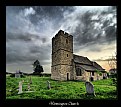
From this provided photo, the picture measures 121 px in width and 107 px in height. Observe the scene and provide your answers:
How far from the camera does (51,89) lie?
3789mm

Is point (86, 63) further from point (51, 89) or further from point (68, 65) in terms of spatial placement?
point (51, 89)

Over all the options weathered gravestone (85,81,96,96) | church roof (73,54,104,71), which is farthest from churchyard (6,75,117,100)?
church roof (73,54,104,71)

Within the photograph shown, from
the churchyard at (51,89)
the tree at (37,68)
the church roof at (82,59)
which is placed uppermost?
the church roof at (82,59)

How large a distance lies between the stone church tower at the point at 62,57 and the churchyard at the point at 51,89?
0.35 feet

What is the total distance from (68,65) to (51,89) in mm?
392

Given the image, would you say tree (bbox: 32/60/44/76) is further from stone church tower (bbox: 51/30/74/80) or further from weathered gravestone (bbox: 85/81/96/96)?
weathered gravestone (bbox: 85/81/96/96)

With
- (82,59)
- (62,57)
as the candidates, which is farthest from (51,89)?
(82,59)

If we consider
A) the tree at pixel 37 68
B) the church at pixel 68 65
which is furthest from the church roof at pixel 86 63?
the tree at pixel 37 68

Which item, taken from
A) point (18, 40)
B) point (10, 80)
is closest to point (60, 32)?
point (18, 40)

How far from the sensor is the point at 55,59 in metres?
3.91

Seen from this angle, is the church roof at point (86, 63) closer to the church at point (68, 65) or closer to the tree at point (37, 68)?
the church at point (68, 65)

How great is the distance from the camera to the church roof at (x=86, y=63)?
383 centimetres

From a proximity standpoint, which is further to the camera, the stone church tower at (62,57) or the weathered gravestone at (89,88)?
the stone church tower at (62,57)
